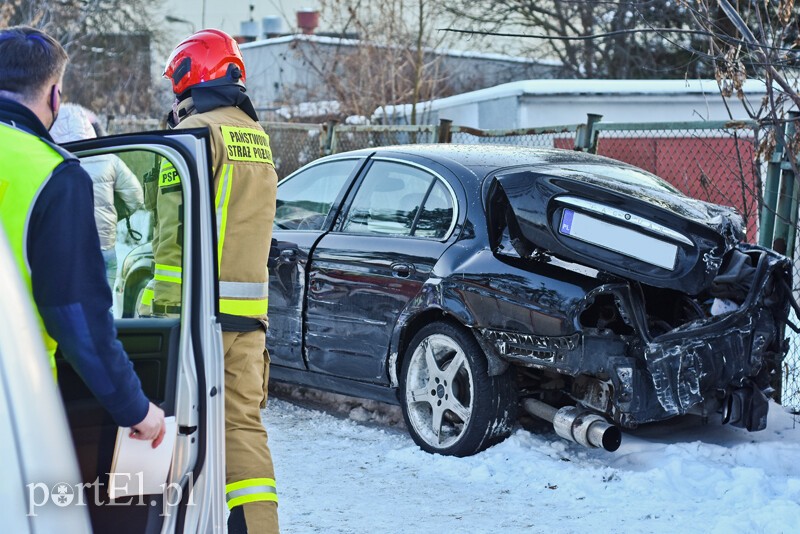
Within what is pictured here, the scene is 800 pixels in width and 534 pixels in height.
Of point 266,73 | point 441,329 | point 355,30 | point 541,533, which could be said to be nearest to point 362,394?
point 441,329

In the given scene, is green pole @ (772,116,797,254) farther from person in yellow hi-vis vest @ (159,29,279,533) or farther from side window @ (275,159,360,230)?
person in yellow hi-vis vest @ (159,29,279,533)

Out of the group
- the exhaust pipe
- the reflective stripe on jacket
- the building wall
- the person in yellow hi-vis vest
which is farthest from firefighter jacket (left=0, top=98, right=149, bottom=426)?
the building wall

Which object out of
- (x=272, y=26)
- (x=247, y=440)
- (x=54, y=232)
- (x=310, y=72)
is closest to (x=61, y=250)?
(x=54, y=232)

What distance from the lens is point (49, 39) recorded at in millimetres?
2730

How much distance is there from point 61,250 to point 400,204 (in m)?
3.62

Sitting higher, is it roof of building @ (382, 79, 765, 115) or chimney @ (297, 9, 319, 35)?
chimney @ (297, 9, 319, 35)

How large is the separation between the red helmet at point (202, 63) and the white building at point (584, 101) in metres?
8.87

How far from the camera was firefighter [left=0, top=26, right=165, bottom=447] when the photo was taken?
2.36m

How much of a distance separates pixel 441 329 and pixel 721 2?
6.85 ft

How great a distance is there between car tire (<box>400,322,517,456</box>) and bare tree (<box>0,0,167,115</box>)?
1821 centimetres

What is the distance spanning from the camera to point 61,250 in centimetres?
239

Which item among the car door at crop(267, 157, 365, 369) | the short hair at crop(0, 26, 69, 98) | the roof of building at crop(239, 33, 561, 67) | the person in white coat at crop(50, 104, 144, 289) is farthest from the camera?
the roof of building at crop(239, 33, 561, 67)

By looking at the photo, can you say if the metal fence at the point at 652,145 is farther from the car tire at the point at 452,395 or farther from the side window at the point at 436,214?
the car tire at the point at 452,395

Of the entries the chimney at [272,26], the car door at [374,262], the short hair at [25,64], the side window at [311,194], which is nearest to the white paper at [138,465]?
the short hair at [25,64]
